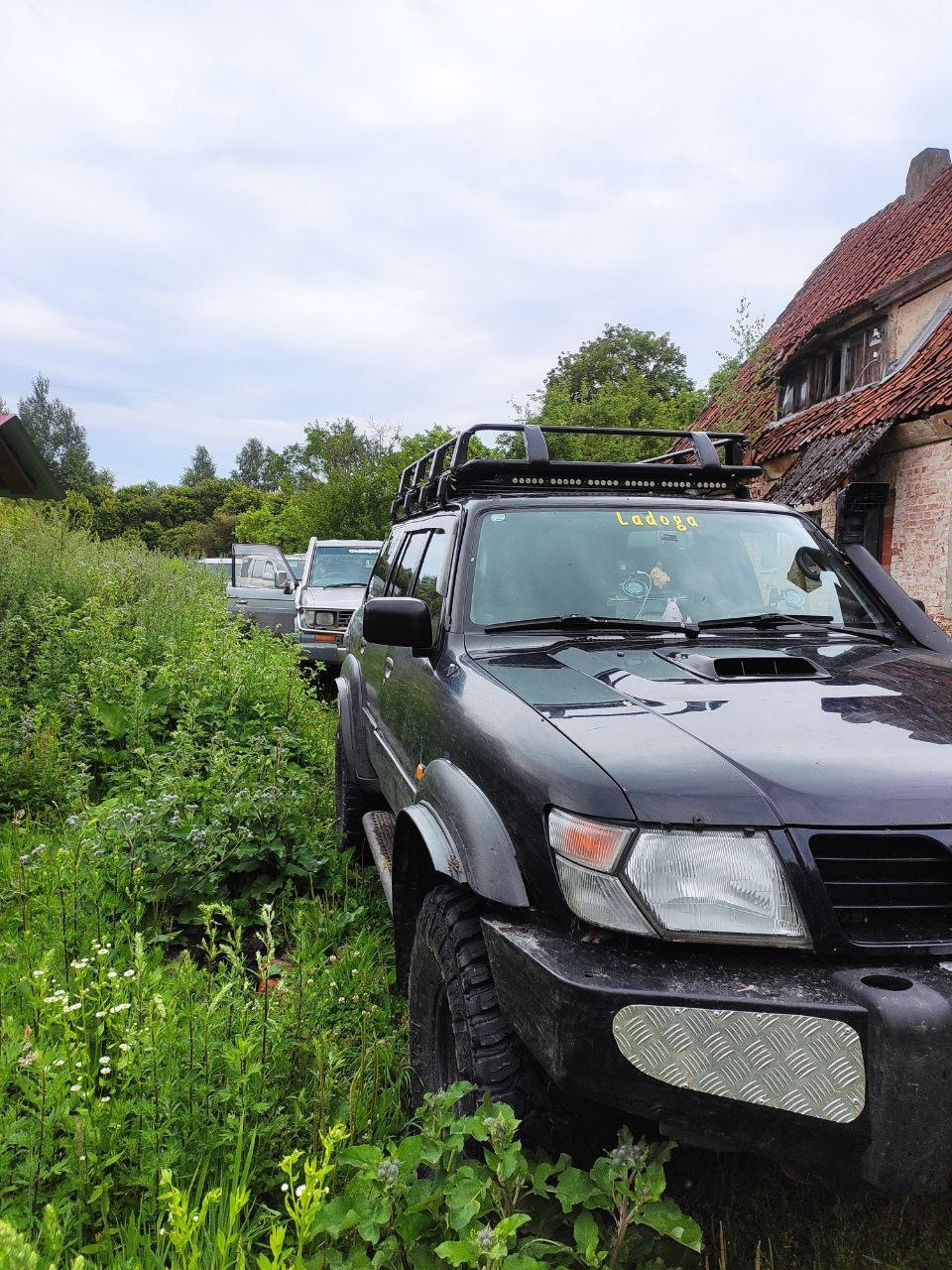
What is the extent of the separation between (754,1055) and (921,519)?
11.9 meters

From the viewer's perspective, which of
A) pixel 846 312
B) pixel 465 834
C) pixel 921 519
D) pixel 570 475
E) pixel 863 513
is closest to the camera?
pixel 465 834

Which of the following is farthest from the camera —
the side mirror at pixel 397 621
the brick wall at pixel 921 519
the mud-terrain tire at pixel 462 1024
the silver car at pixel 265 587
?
the silver car at pixel 265 587

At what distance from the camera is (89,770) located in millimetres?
5699

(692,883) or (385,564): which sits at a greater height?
(385,564)

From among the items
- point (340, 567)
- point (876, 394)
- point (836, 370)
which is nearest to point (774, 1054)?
point (340, 567)

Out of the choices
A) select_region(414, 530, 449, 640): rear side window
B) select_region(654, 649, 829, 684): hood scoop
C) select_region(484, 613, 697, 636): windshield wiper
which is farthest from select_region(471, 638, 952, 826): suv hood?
select_region(414, 530, 449, 640): rear side window

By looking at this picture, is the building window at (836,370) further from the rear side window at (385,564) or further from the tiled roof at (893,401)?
the rear side window at (385,564)

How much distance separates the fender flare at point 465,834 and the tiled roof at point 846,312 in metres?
10.8

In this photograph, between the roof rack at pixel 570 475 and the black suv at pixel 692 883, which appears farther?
the roof rack at pixel 570 475

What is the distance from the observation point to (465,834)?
2111 mm

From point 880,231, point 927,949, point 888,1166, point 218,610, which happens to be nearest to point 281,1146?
point 888,1166

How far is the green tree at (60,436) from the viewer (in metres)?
81.8

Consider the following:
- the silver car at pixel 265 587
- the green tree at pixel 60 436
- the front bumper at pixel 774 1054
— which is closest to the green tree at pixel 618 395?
the silver car at pixel 265 587

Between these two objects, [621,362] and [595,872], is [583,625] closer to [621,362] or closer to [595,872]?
[595,872]
